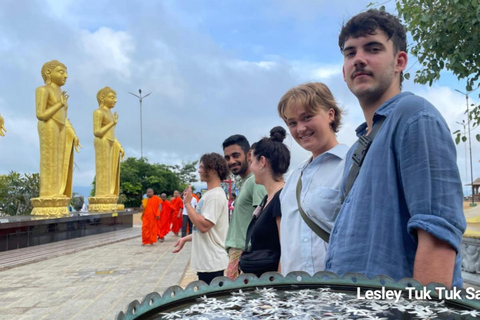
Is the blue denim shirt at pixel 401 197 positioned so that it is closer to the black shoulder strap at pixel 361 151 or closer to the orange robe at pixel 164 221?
the black shoulder strap at pixel 361 151

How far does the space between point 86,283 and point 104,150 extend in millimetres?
10342

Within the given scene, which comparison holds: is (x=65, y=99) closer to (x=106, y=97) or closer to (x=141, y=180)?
Answer: (x=106, y=97)

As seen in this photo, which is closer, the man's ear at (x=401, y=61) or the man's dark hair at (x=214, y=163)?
the man's ear at (x=401, y=61)

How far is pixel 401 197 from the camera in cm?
103

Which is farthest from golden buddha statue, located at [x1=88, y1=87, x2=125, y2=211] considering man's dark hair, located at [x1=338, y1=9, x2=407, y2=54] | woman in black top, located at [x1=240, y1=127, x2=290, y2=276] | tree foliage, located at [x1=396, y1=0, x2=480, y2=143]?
man's dark hair, located at [x1=338, y1=9, x2=407, y2=54]

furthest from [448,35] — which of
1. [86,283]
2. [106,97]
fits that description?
[106,97]

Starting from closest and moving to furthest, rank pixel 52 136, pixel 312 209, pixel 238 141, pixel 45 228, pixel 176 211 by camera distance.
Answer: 1. pixel 312 209
2. pixel 238 141
3. pixel 45 228
4. pixel 52 136
5. pixel 176 211

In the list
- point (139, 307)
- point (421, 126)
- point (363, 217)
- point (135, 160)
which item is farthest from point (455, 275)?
point (135, 160)

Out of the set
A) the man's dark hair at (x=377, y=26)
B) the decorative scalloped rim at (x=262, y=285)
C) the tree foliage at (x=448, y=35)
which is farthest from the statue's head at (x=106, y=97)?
the decorative scalloped rim at (x=262, y=285)

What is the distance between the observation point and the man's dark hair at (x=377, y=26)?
3.93ft

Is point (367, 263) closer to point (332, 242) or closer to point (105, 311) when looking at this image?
point (332, 242)

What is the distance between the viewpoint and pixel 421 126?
0.97 meters

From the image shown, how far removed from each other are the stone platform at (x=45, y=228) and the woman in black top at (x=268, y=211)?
844cm

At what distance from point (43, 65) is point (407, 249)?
40.1 feet
